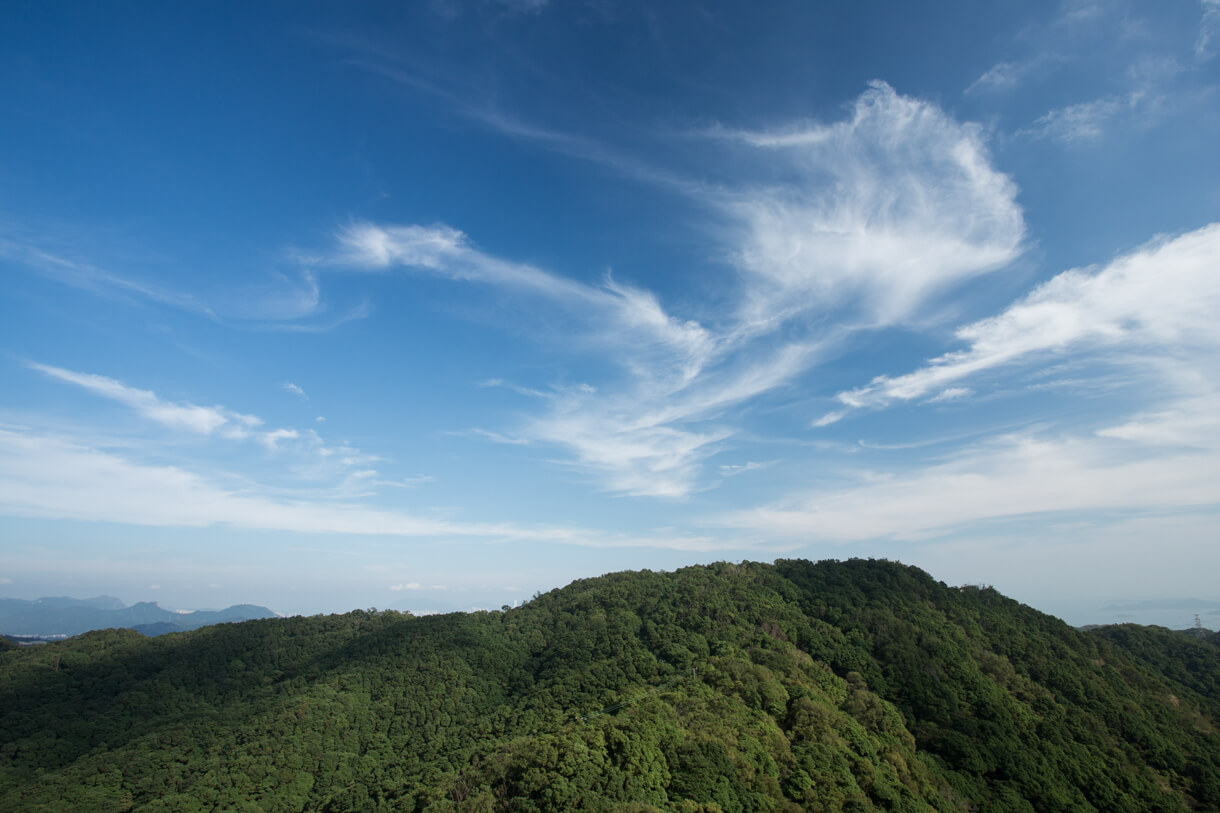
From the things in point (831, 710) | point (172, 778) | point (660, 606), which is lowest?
point (172, 778)

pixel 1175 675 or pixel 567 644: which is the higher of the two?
pixel 567 644

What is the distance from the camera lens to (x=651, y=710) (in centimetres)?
6612

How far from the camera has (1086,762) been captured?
7619 cm

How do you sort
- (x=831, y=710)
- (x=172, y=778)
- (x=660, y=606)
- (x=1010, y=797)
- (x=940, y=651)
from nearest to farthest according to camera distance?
(x=1010, y=797)
(x=831, y=710)
(x=172, y=778)
(x=940, y=651)
(x=660, y=606)

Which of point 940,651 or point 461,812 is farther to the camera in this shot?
point 940,651

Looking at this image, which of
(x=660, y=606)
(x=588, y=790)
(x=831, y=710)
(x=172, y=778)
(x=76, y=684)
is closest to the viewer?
(x=588, y=790)

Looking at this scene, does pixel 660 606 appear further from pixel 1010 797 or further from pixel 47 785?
pixel 47 785

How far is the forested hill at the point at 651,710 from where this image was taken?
197 feet

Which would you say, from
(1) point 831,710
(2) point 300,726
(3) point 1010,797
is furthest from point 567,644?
(3) point 1010,797

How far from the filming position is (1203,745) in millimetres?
88312

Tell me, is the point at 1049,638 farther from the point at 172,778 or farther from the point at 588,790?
the point at 172,778

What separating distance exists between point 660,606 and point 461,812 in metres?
74.1

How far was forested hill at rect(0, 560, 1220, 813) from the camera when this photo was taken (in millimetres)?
60188

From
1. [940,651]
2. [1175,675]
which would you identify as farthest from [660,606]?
[1175,675]
